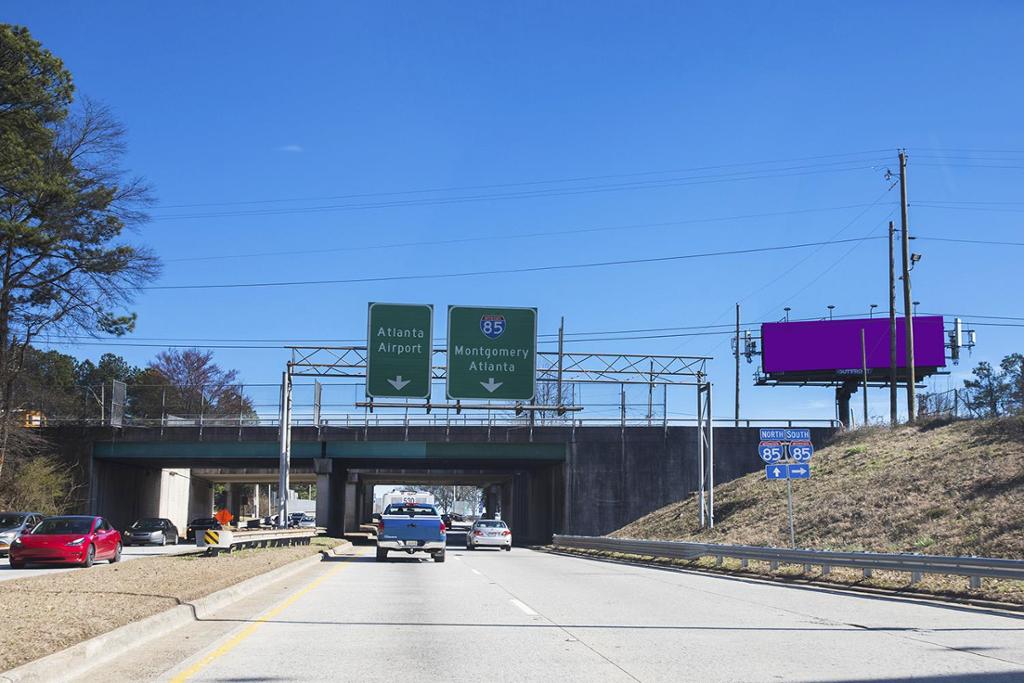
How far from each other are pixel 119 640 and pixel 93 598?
3988 millimetres

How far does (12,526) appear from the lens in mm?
31844

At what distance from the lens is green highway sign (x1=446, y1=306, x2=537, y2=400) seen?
38.2 m

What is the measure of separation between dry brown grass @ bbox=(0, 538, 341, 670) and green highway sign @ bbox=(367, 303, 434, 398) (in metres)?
15.0

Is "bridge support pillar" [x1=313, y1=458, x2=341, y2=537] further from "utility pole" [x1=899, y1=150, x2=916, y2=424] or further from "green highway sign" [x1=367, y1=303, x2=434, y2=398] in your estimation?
"utility pole" [x1=899, y1=150, x2=916, y2=424]

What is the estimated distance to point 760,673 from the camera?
31.0 ft

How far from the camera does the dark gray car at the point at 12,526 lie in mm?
31141

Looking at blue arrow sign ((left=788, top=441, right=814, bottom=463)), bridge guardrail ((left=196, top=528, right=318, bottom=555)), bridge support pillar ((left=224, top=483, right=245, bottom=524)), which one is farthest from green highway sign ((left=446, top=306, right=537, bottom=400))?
bridge support pillar ((left=224, top=483, right=245, bottom=524))

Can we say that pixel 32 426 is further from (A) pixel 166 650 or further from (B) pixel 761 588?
(A) pixel 166 650

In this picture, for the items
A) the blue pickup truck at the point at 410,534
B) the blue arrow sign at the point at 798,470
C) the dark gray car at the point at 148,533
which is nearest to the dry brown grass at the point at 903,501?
the blue arrow sign at the point at 798,470

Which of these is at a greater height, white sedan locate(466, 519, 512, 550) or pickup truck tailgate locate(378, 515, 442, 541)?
pickup truck tailgate locate(378, 515, 442, 541)

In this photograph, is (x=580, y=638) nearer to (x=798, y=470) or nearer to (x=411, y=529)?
(x=798, y=470)

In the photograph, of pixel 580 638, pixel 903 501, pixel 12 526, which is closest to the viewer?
pixel 580 638

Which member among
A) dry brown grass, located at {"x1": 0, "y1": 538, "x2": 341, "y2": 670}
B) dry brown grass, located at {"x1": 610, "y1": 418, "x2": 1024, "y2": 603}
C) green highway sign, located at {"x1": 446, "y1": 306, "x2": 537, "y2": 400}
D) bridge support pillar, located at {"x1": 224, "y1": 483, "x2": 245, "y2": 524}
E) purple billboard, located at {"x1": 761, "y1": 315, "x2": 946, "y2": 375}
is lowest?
bridge support pillar, located at {"x1": 224, "y1": 483, "x2": 245, "y2": 524}

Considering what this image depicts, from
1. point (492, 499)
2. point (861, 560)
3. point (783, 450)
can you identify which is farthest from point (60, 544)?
point (492, 499)
